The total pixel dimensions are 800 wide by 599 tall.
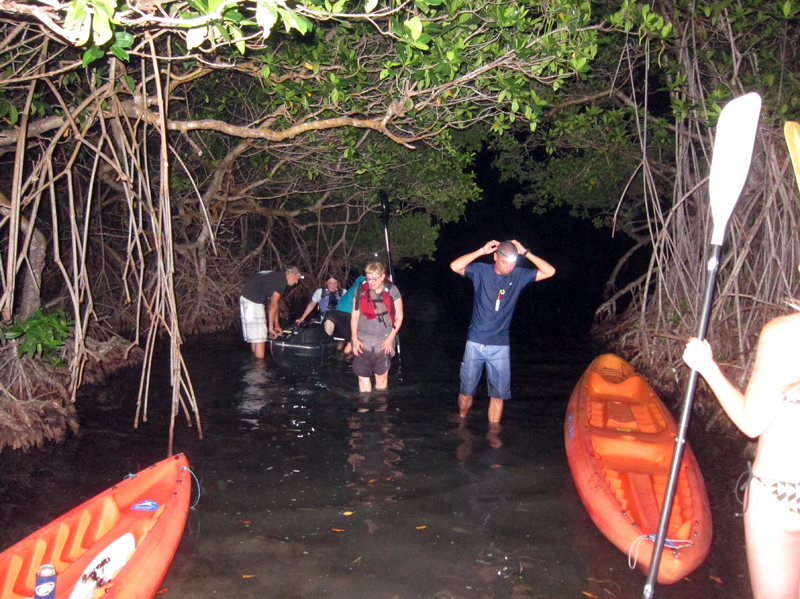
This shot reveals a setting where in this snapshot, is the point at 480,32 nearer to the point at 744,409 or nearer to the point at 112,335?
the point at 744,409

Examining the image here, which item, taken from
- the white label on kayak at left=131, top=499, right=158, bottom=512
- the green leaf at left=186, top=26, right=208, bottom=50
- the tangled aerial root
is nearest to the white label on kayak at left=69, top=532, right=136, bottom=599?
the white label on kayak at left=131, top=499, right=158, bottom=512

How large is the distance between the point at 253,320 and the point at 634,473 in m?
5.27

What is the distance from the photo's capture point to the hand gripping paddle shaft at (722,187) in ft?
6.69

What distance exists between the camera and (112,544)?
2752mm

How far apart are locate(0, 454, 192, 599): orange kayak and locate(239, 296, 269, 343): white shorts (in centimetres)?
428

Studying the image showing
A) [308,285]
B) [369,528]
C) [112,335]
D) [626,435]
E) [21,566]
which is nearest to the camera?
[21,566]

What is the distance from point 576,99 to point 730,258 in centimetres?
336

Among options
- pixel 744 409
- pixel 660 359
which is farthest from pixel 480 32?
pixel 660 359

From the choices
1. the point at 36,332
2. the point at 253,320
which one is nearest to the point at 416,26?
the point at 36,332

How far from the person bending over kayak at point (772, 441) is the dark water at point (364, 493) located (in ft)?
4.17

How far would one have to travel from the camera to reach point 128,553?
2.77 m

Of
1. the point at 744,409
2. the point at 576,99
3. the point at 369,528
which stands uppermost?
the point at 576,99

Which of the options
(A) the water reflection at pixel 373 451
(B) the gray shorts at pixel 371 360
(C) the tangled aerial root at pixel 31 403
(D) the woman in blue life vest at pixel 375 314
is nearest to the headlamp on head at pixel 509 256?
(D) the woman in blue life vest at pixel 375 314

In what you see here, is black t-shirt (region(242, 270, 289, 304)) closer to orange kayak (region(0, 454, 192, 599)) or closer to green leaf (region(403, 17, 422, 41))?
orange kayak (region(0, 454, 192, 599))
